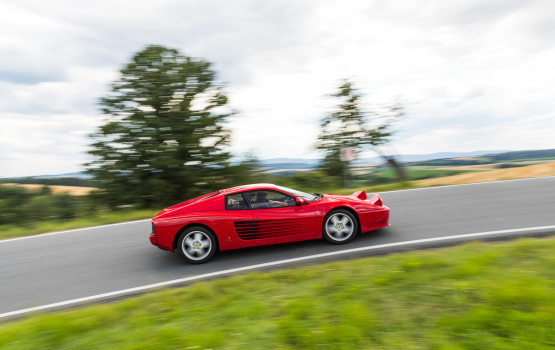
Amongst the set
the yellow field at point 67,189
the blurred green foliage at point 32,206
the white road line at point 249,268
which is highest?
the yellow field at point 67,189

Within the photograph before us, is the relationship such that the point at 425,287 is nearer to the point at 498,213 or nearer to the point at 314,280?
the point at 314,280

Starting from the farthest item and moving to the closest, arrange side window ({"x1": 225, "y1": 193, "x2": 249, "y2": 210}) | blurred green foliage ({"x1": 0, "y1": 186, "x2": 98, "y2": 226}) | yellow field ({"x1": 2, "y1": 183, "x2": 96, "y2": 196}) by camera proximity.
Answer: yellow field ({"x1": 2, "y1": 183, "x2": 96, "y2": 196}) < blurred green foliage ({"x1": 0, "y1": 186, "x2": 98, "y2": 226}) < side window ({"x1": 225, "y1": 193, "x2": 249, "y2": 210})

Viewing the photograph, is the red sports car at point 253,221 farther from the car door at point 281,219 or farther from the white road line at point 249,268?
the white road line at point 249,268

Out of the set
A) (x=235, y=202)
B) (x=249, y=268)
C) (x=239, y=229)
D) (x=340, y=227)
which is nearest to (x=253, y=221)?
(x=239, y=229)

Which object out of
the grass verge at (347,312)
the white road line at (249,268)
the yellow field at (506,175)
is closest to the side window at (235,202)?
the white road line at (249,268)

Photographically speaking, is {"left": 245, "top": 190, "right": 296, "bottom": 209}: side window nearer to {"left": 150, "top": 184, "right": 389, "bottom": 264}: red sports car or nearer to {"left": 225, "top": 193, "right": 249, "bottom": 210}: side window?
{"left": 150, "top": 184, "right": 389, "bottom": 264}: red sports car

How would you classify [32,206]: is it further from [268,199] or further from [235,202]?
[268,199]

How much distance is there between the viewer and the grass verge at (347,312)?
9.86 ft

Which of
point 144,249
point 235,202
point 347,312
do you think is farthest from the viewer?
point 144,249

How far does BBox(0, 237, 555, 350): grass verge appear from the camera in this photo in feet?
9.86

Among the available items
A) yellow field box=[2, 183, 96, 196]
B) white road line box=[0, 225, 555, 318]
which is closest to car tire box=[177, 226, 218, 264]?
white road line box=[0, 225, 555, 318]

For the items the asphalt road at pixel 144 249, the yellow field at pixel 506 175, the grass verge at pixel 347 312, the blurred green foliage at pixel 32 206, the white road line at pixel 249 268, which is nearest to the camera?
the grass verge at pixel 347 312

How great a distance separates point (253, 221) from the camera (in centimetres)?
569

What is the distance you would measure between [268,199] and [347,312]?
278 centimetres
